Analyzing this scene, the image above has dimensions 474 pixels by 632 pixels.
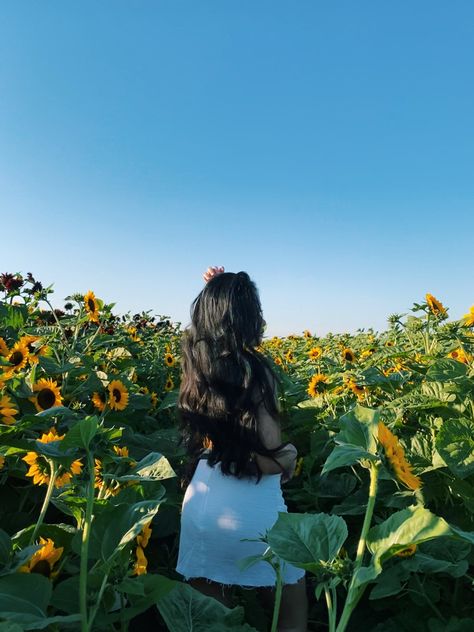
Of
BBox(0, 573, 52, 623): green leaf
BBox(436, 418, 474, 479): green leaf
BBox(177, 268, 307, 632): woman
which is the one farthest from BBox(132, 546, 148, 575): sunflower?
BBox(436, 418, 474, 479): green leaf

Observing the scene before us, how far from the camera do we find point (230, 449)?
208 cm

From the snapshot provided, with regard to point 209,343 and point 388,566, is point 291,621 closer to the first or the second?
point 388,566

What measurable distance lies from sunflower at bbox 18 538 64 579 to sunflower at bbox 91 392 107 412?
1689 millimetres

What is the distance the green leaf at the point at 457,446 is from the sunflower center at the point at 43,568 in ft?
4.17

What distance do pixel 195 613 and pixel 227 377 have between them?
1247 mm

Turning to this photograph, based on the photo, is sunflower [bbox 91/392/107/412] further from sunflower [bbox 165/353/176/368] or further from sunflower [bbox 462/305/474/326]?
sunflower [bbox 165/353/176/368]

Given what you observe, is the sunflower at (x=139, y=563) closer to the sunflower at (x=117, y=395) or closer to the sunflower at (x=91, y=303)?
the sunflower at (x=117, y=395)

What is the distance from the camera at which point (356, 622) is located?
1.99 metres

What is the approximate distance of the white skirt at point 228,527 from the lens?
2.00 metres

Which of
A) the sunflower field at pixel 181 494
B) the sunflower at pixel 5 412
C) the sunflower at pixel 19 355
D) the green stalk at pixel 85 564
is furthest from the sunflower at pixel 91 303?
the green stalk at pixel 85 564

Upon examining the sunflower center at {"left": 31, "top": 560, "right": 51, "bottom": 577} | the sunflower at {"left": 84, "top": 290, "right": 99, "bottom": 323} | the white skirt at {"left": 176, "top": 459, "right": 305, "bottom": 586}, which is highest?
the sunflower at {"left": 84, "top": 290, "right": 99, "bottom": 323}

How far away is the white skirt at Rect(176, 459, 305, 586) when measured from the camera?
2.00 m

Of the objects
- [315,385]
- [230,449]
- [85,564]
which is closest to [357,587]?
[85,564]

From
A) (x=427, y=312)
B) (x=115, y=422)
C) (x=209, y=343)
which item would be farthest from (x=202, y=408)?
(x=427, y=312)
